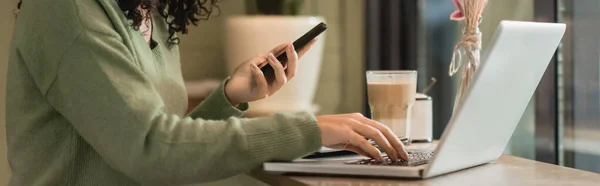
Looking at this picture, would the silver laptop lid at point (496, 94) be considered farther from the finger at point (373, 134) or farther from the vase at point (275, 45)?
the vase at point (275, 45)

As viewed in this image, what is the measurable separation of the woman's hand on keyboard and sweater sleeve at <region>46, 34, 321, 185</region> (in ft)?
0.07

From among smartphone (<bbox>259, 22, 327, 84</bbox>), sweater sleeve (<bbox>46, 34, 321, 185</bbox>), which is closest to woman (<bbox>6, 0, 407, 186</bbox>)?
sweater sleeve (<bbox>46, 34, 321, 185</bbox>)

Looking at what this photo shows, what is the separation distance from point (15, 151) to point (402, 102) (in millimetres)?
611

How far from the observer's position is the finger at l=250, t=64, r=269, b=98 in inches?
41.8

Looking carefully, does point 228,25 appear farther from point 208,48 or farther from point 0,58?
point 0,58

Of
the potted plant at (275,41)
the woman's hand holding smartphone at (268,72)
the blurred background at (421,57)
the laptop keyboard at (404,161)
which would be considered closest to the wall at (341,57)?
the blurred background at (421,57)

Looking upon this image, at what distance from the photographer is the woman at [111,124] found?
2.57 feet

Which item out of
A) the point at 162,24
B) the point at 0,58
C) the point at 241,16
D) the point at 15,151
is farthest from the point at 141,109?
the point at 241,16

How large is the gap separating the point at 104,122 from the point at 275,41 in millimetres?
1285

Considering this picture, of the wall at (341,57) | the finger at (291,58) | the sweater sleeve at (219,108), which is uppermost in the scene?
the finger at (291,58)

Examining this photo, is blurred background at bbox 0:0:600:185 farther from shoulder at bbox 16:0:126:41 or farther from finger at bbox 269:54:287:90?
shoulder at bbox 16:0:126:41

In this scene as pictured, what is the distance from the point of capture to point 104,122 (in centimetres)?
78

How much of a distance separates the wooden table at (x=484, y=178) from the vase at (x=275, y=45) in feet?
3.69

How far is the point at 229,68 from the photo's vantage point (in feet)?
7.05
